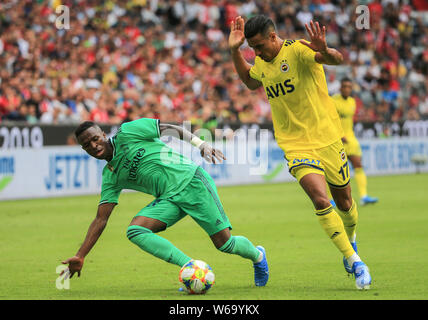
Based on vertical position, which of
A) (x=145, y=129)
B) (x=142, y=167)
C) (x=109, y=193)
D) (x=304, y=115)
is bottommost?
(x=109, y=193)

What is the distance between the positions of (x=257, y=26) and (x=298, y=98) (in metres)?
0.83

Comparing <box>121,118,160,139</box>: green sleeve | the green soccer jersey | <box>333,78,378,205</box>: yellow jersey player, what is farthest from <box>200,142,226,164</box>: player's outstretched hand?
<box>333,78,378,205</box>: yellow jersey player

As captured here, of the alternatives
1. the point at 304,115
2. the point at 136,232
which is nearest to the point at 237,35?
the point at 304,115

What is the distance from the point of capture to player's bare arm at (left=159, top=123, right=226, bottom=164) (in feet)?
23.4

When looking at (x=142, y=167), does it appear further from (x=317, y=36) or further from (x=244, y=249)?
(x=317, y=36)

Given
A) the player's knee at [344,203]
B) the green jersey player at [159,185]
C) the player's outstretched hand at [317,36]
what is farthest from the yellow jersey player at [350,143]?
the green jersey player at [159,185]

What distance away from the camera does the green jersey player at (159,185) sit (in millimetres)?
7375

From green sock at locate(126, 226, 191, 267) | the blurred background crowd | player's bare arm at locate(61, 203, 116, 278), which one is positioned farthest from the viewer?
the blurred background crowd

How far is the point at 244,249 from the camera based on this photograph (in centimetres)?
767

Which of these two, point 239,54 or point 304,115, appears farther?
point 239,54

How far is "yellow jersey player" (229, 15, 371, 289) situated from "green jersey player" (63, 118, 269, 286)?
2.82ft

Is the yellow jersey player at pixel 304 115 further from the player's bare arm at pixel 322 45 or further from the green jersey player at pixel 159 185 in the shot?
the green jersey player at pixel 159 185

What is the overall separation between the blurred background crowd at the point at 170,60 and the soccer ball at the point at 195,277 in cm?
1310

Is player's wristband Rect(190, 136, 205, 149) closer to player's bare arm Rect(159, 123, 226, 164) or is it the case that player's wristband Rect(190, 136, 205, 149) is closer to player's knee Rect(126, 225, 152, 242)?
player's bare arm Rect(159, 123, 226, 164)
